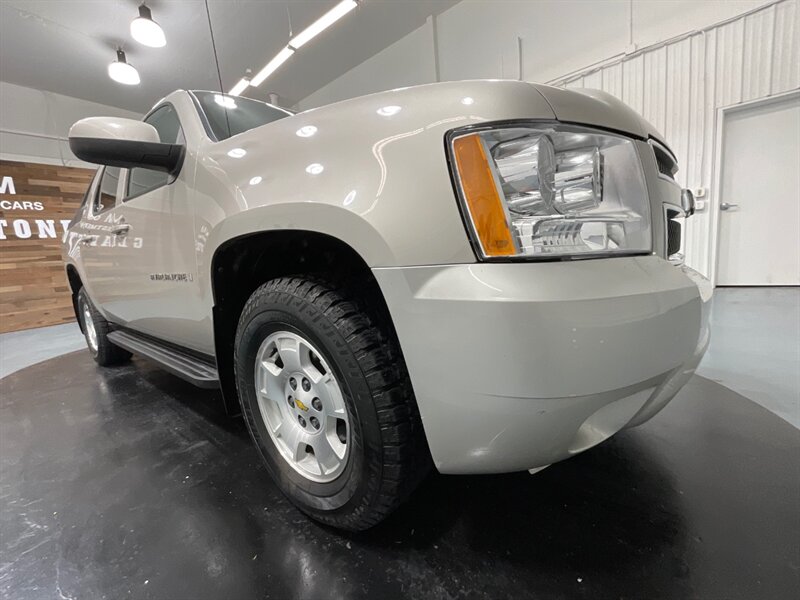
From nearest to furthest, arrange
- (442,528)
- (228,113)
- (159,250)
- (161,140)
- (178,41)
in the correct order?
(442,528) → (159,250) → (228,113) → (161,140) → (178,41)

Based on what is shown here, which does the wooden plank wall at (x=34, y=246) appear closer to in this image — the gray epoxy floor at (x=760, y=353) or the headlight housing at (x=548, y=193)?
the headlight housing at (x=548, y=193)

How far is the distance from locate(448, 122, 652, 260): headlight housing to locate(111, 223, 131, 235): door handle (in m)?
1.67

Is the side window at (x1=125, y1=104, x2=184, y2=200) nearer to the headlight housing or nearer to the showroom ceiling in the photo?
the headlight housing

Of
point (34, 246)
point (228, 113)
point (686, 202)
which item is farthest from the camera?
point (34, 246)

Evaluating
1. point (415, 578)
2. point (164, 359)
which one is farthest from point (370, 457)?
point (164, 359)

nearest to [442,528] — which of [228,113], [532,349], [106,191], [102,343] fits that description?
[532,349]

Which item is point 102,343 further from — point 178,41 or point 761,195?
point 761,195

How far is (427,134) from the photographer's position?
713mm

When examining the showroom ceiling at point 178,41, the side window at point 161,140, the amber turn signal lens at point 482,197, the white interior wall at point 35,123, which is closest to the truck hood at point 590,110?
the amber turn signal lens at point 482,197

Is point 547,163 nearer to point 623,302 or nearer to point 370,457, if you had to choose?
point 623,302

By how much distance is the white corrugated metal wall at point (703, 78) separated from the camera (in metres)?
3.99

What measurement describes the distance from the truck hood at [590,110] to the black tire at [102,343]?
3.13 m

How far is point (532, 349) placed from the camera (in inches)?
24.2

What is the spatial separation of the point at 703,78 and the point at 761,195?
1.64 m
